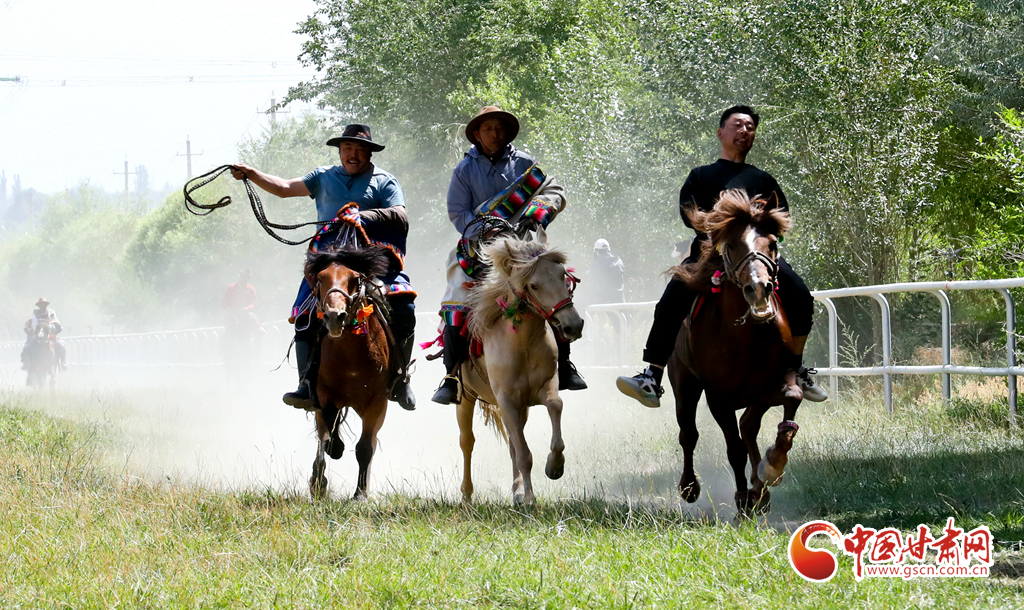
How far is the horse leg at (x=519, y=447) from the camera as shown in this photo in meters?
7.25

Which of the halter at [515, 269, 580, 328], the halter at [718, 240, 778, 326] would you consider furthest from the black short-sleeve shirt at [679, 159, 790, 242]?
the halter at [515, 269, 580, 328]

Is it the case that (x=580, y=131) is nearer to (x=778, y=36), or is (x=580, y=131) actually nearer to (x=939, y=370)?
(x=778, y=36)

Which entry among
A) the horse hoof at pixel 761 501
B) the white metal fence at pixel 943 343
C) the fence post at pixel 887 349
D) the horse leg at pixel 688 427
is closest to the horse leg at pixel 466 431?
the horse leg at pixel 688 427

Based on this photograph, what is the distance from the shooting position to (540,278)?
7098 millimetres

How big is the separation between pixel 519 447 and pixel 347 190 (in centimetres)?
277

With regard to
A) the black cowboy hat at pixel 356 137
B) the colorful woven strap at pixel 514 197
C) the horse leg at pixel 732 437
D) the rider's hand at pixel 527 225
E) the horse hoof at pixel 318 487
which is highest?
the black cowboy hat at pixel 356 137

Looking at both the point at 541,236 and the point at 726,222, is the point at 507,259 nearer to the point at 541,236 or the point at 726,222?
the point at 541,236

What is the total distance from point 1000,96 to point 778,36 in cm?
324

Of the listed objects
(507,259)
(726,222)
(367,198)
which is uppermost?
(367,198)

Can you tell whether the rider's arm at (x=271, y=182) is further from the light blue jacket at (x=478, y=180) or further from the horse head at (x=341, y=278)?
the light blue jacket at (x=478, y=180)

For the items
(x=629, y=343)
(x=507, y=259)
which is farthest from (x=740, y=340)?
(x=629, y=343)

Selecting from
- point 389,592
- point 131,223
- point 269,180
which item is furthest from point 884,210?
point 131,223

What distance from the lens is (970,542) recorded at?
191 inches

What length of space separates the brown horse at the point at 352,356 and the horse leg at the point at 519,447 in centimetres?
127
